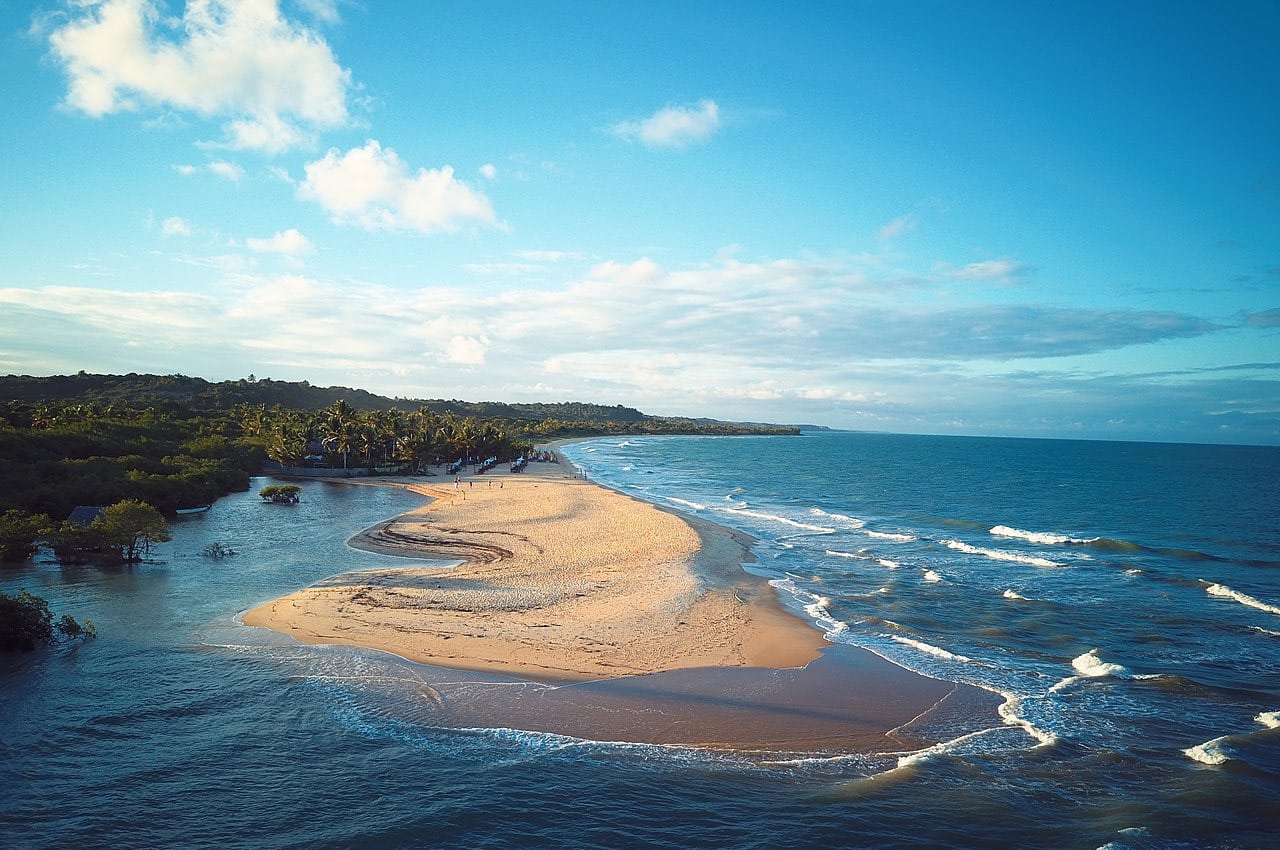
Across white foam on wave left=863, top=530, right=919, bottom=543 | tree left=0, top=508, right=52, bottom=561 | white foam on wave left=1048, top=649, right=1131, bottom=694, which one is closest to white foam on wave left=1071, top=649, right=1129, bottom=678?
white foam on wave left=1048, top=649, right=1131, bottom=694

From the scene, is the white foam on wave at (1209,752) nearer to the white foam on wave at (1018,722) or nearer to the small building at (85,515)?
the white foam on wave at (1018,722)

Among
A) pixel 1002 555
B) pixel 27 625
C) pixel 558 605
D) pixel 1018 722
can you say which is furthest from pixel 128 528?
pixel 1002 555

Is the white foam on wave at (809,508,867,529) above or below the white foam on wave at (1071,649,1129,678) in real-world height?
above

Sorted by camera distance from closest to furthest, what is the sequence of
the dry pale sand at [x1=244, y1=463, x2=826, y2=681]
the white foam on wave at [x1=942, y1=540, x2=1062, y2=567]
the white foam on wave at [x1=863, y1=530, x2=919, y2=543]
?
the dry pale sand at [x1=244, y1=463, x2=826, y2=681]
the white foam on wave at [x1=942, y1=540, x2=1062, y2=567]
the white foam on wave at [x1=863, y1=530, x2=919, y2=543]

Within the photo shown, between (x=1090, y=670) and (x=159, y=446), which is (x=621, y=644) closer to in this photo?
(x=1090, y=670)

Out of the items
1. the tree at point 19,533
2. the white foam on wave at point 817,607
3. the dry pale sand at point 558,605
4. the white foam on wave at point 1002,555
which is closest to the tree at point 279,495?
the dry pale sand at point 558,605

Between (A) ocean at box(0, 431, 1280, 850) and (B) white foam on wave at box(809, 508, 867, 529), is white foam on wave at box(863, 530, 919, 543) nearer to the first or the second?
(B) white foam on wave at box(809, 508, 867, 529)
